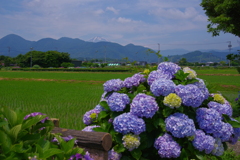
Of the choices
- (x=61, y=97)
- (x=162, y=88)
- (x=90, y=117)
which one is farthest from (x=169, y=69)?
(x=61, y=97)

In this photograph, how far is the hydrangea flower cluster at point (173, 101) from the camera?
2.67 m

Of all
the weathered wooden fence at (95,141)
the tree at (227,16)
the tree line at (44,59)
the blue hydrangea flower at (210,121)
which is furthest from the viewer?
the tree line at (44,59)

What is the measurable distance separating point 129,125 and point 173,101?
56 cm

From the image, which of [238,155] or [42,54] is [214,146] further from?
[42,54]

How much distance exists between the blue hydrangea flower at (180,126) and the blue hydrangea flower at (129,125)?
31cm

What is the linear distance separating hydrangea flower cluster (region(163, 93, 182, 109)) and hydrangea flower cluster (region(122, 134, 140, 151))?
20.3 inches

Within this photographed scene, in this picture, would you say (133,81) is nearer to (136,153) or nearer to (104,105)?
(104,105)

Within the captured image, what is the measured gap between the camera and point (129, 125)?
2.59m

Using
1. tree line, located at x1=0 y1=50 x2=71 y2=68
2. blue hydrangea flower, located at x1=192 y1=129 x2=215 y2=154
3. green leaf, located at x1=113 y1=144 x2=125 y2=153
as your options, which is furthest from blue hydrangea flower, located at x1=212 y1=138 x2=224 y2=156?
tree line, located at x1=0 y1=50 x2=71 y2=68

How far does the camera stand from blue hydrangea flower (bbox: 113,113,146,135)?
260cm

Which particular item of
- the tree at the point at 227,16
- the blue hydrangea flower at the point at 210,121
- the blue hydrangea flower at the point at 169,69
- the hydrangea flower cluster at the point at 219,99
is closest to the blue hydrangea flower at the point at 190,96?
the blue hydrangea flower at the point at 210,121

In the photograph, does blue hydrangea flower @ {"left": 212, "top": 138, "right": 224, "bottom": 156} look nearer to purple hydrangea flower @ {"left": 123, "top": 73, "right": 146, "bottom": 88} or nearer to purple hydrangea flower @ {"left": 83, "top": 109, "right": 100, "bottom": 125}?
purple hydrangea flower @ {"left": 123, "top": 73, "right": 146, "bottom": 88}

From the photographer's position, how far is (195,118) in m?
3.00

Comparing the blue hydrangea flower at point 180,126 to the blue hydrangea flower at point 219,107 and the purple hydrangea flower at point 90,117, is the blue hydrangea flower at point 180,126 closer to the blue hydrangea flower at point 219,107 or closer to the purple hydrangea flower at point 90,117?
the blue hydrangea flower at point 219,107
